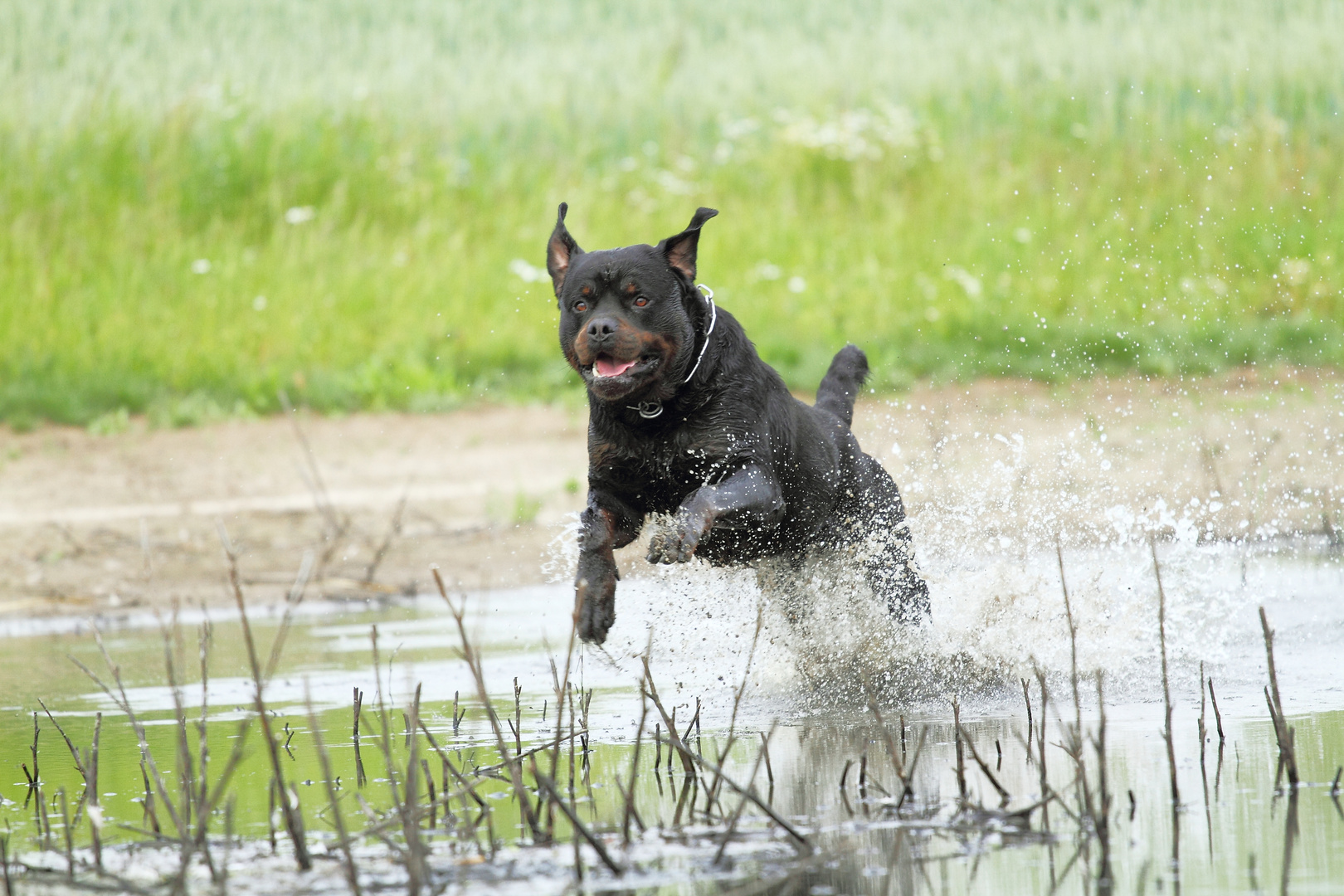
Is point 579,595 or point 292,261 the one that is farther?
point 292,261

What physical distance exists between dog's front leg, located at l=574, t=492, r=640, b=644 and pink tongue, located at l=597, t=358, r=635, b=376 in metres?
0.50

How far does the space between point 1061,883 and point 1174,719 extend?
164cm

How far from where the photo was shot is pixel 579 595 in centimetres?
421

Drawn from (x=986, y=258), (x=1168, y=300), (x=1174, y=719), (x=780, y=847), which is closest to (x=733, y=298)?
(x=986, y=258)

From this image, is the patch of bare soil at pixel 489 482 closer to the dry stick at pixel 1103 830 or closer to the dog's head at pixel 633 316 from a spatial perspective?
the dog's head at pixel 633 316

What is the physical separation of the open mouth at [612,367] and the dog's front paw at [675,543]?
1.71 ft

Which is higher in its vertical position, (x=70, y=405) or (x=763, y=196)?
(x=763, y=196)

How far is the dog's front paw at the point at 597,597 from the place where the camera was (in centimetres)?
481

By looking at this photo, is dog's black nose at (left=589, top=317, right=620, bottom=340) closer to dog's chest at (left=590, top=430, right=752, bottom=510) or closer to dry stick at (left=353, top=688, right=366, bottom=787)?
dog's chest at (left=590, top=430, right=752, bottom=510)

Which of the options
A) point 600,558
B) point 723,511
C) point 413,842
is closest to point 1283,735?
point 723,511

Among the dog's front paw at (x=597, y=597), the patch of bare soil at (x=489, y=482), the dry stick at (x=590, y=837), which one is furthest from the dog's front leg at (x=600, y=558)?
the patch of bare soil at (x=489, y=482)

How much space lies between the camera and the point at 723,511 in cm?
484

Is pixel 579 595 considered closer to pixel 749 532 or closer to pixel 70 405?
pixel 749 532

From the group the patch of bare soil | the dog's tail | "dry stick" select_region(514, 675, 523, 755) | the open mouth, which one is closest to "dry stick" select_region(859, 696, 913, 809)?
"dry stick" select_region(514, 675, 523, 755)
